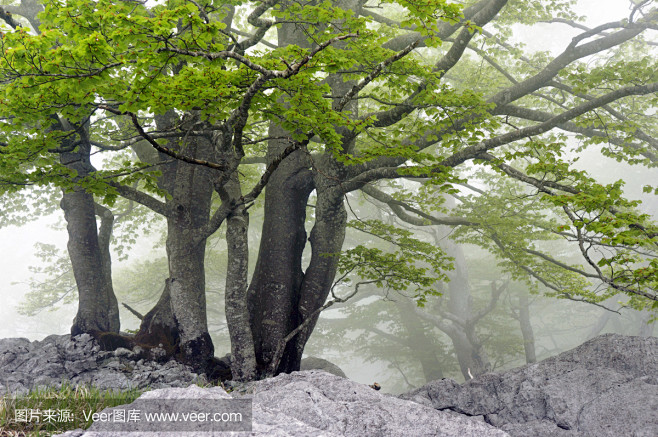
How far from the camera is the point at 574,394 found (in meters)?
4.72

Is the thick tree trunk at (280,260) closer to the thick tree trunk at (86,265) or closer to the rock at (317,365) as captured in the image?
the rock at (317,365)

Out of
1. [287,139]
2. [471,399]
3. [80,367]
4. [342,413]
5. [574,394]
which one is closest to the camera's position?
[342,413]

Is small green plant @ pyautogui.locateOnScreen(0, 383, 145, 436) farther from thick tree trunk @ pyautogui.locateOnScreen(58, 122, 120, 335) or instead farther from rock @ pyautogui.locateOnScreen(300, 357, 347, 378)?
rock @ pyautogui.locateOnScreen(300, 357, 347, 378)

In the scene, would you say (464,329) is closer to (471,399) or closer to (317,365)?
(317,365)

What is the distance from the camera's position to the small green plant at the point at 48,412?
342cm

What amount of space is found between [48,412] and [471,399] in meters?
4.71

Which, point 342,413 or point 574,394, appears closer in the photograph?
point 342,413

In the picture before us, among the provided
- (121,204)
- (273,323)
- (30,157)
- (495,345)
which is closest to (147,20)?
(30,157)

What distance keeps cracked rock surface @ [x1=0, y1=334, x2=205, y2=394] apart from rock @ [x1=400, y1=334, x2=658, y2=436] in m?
4.22

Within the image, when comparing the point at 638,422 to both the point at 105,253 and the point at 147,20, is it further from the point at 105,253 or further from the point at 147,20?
the point at 105,253

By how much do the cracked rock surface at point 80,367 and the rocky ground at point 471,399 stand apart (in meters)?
0.04

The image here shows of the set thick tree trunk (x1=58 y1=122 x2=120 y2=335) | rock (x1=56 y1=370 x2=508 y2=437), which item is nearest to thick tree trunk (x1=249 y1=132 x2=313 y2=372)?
thick tree trunk (x1=58 y1=122 x2=120 y2=335)

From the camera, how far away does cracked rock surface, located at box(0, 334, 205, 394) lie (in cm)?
646

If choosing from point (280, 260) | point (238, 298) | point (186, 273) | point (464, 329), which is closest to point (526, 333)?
point (464, 329)
